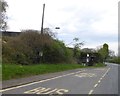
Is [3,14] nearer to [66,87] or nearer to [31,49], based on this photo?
[31,49]

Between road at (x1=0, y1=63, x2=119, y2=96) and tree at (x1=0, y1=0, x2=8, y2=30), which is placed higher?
tree at (x1=0, y1=0, x2=8, y2=30)

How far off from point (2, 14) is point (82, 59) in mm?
60603

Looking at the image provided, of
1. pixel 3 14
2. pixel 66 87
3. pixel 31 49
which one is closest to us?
pixel 66 87

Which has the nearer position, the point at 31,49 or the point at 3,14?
the point at 3,14

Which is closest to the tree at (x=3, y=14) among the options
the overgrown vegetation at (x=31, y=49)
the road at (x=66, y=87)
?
the overgrown vegetation at (x=31, y=49)

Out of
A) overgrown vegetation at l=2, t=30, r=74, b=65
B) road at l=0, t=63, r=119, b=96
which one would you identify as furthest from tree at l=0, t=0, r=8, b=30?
road at l=0, t=63, r=119, b=96

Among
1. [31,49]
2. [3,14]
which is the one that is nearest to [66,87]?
[3,14]

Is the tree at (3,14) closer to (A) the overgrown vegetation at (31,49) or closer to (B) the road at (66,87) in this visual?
(A) the overgrown vegetation at (31,49)

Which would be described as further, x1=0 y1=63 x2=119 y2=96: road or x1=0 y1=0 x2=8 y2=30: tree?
x1=0 y1=0 x2=8 y2=30: tree

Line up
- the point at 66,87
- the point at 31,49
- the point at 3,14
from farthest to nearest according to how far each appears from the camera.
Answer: the point at 31,49 → the point at 3,14 → the point at 66,87

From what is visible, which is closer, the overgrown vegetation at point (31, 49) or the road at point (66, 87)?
A: the road at point (66, 87)

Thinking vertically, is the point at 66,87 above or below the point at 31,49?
below

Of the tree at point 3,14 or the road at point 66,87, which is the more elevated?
the tree at point 3,14

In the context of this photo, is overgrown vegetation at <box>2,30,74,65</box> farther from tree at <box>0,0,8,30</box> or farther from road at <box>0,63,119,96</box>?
road at <box>0,63,119,96</box>
